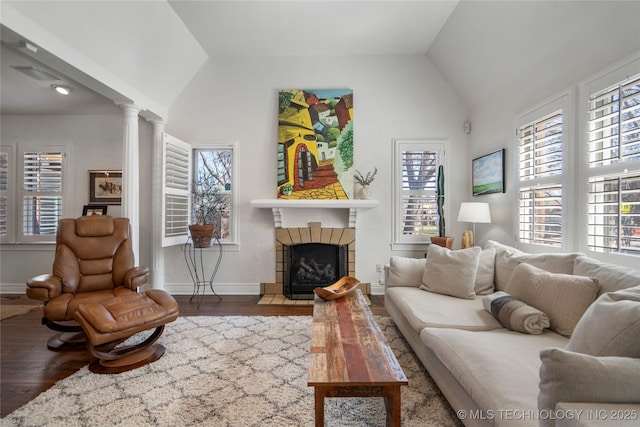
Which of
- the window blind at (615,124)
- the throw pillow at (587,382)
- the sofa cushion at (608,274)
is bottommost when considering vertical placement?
the throw pillow at (587,382)

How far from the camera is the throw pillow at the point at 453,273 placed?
248 cm

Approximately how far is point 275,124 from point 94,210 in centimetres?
293

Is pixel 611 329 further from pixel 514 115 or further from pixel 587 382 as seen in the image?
pixel 514 115

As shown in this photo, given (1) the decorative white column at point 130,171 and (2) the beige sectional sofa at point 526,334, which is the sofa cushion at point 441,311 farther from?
(1) the decorative white column at point 130,171

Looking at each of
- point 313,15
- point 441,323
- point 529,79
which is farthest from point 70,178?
point 529,79

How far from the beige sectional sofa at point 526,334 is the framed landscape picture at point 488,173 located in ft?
2.84

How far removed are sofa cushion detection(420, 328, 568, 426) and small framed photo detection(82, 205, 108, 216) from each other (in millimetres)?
4573

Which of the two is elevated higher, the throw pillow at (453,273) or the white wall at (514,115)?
the white wall at (514,115)

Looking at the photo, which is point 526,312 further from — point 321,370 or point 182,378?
point 182,378

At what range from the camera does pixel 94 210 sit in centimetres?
420

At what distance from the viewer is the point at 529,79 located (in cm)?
284

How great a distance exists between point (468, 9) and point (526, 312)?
9.65 feet

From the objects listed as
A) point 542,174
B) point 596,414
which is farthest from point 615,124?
point 596,414

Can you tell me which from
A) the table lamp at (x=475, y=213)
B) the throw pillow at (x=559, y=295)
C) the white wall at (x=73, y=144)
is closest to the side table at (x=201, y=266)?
the white wall at (x=73, y=144)
